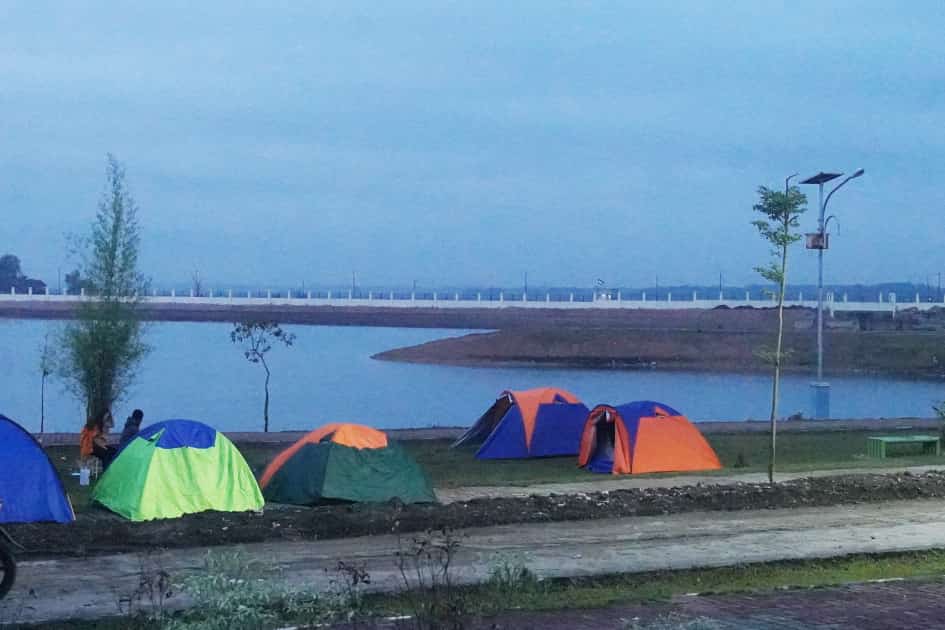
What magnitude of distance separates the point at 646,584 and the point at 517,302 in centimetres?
9572

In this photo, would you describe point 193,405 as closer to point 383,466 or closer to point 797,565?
point 383,466

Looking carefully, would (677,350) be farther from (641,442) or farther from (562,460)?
(641,442)

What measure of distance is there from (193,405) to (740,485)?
26.4 metres

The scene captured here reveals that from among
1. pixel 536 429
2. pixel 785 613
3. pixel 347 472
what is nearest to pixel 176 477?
pixel 347 472

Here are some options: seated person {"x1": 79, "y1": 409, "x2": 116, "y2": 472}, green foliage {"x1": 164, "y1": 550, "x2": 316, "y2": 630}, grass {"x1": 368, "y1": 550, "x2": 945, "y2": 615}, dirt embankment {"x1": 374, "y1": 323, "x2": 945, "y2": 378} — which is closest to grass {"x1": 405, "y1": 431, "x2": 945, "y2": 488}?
seated person {"x1": 79, "y1": 409, "x2": 116, "y2": 472}

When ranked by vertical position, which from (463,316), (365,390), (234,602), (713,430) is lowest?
(365,390)

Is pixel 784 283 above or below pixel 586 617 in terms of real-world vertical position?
above

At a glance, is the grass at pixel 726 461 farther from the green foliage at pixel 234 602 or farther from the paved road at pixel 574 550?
the green foliage at pixel 234 602

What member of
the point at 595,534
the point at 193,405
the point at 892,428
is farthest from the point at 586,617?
the point at 193,405

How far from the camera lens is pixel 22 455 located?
12.6 meters

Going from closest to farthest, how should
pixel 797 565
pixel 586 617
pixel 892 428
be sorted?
pixel 586 617
pixel 797 565
pixel 892 428

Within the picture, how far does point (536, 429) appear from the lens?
22031mm

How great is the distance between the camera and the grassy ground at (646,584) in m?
7.55

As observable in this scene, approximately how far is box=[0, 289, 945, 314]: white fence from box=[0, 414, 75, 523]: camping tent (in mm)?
68927
